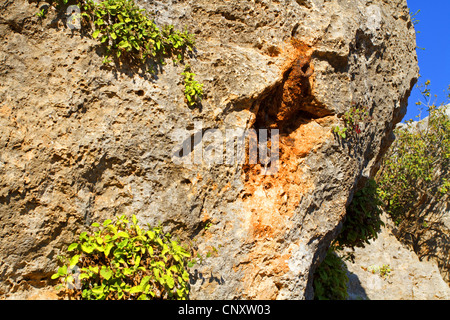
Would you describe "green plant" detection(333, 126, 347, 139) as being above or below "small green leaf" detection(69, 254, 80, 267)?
above

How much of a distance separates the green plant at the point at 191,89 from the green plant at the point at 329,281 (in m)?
3.67

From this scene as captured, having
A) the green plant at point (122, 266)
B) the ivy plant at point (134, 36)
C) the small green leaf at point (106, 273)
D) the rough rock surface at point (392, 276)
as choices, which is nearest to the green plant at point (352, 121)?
the ivy plant at point (134, 36)

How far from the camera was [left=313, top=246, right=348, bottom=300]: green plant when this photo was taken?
602cm

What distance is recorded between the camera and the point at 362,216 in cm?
693

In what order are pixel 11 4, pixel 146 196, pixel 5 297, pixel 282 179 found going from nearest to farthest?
→ pixel 5 297
pixel 11 4
pixel 146 196
pixel 282 179

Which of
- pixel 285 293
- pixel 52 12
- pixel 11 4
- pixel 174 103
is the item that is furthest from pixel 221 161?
pixel 11 4

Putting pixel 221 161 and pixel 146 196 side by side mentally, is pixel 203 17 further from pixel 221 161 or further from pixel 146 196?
pixel 146 196

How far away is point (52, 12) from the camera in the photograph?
3789 millimetres

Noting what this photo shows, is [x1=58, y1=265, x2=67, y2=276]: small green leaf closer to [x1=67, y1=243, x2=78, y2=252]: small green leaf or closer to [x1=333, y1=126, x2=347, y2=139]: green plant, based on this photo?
[x1=67, y1=243, x2=78, y2=252]: small green leaf

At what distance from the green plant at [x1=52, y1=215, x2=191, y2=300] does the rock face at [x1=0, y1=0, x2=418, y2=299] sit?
0.56 feet

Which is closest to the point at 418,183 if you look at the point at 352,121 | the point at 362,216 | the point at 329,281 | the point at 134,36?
the point at 362,216

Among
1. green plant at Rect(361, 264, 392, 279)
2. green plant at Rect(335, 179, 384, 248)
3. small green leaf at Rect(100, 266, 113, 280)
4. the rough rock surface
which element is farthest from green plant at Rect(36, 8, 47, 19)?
green plant at Rect(361, 264, 392, 279)

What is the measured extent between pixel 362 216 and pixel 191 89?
173 inches

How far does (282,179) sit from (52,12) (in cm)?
316
